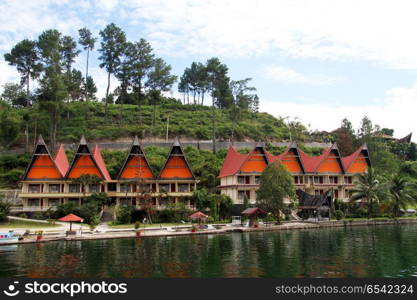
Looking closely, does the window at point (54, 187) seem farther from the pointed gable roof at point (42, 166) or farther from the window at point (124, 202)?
the window at point (124, 202)

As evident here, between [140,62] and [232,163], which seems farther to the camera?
[140,62]

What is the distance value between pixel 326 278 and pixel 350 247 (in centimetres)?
1297

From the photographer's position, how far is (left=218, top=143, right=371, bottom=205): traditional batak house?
194ft

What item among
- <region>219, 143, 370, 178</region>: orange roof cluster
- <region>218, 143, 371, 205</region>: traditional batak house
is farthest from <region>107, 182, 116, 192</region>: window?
<region>219, 143, 370, 178</region>: orange roof cluster

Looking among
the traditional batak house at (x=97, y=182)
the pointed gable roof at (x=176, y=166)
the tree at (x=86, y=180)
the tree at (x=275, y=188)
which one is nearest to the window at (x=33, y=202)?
the traditional batak house at (x=97, y=182)

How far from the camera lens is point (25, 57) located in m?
78.0

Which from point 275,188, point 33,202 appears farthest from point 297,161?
point 33,202

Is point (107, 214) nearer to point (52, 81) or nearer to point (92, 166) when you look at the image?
point (92, 166)

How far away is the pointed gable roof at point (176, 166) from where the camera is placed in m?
57.5

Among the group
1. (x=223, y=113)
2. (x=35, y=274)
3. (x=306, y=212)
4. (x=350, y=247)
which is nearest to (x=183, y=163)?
(x=306, y=212)

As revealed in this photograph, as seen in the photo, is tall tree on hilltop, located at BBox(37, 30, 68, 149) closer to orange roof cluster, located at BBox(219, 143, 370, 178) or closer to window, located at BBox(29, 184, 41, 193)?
window, located at BBox(29, 184, 41, 193)

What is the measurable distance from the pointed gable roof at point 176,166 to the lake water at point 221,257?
18161 millimetres

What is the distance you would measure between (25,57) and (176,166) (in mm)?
42257

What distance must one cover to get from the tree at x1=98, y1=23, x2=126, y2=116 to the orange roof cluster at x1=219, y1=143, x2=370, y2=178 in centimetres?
2948
